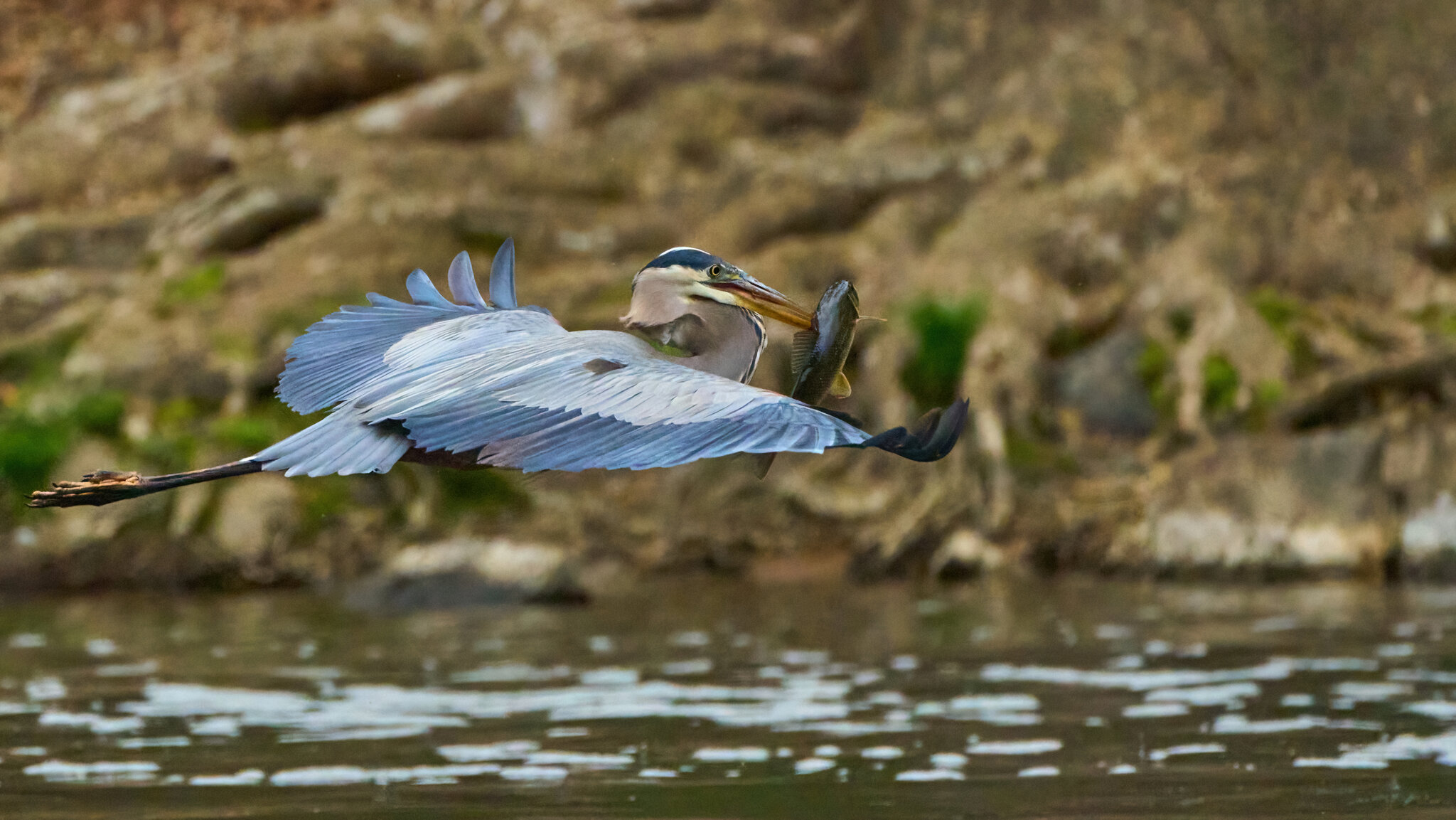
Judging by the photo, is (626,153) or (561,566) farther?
(626,153)

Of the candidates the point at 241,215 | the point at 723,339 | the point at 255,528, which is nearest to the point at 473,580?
the point at 255,528

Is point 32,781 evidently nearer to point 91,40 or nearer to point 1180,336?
point 1180,336

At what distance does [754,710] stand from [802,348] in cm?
323

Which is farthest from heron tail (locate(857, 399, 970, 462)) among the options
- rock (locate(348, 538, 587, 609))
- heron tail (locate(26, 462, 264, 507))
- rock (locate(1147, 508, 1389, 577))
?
rock (locate(1147, 508, 1389, 577))

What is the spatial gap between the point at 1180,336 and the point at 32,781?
11.9 metres

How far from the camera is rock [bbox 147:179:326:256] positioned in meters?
18.5

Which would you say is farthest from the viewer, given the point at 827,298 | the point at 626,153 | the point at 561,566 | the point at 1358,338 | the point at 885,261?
the point at 626,153

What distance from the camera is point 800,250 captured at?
1766 cm

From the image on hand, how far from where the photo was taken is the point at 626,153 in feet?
64.1

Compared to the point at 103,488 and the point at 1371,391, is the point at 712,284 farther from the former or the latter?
the point at 1371,391

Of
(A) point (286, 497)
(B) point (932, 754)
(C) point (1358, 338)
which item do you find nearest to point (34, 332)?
(A) point (286, 497)

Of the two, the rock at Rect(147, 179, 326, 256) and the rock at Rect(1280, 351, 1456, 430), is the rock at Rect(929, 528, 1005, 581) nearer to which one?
the rock at Rect(1280, 351, 1456, 430)

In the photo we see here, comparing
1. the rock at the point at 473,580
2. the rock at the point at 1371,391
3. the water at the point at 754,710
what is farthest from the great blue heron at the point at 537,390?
the rock at the point at 1371,391

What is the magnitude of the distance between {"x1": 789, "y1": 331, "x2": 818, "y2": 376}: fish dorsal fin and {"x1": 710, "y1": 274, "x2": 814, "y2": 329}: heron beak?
0.64 feet
